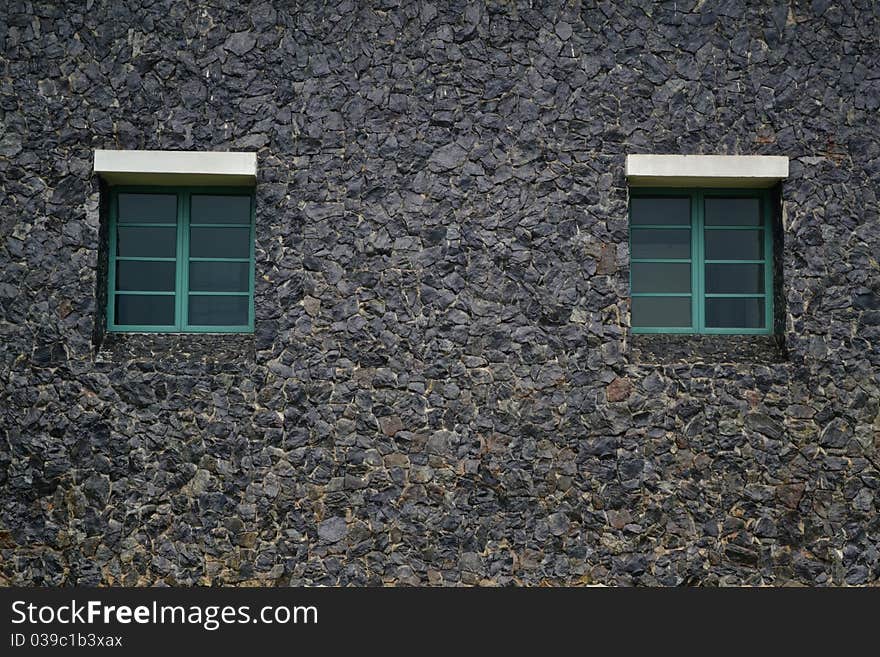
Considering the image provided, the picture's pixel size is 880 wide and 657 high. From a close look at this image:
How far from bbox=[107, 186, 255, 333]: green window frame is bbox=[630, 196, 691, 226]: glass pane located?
3304 mm

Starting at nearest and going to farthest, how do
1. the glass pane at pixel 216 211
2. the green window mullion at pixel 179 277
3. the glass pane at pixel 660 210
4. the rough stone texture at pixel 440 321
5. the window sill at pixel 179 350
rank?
the rough stone texture at pixel 440 321 → the window sill at pixel 179 350 → the green window mullion at pixel 179 277 → the glass pane at pixel 216 211 → the glass pane at pixel 660 210

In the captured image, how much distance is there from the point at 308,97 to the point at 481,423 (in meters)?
3.04

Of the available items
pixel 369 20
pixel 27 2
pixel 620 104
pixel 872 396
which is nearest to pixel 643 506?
pixel 872 396

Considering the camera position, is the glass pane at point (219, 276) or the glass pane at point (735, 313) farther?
the glass pane at point (735, 313)

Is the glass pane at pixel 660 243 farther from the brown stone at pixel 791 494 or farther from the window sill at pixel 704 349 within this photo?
the brown stone at pixel 791 494

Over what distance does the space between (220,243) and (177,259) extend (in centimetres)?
38

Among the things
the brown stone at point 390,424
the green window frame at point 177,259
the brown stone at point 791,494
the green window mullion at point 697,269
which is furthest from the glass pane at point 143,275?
the brown stone at point 791,494

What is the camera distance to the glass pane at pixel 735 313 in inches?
317

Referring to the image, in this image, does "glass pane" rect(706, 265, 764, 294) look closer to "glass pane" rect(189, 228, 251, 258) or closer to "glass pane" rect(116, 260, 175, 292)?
"glass pane" rect(189, 228, 251, 258)

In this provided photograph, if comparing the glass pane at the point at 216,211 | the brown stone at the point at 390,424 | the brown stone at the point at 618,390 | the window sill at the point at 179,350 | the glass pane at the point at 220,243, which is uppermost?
the glass pane at the point at 216,211

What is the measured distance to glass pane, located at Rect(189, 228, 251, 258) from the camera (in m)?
7.97

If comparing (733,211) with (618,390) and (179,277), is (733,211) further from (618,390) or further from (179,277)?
(179,277)

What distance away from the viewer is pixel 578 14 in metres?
7.90

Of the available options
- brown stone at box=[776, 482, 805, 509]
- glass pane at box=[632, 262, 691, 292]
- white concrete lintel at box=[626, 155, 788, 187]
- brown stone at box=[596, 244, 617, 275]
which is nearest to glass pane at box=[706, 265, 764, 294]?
glass pane at box=[632, 262, 691, 292]
